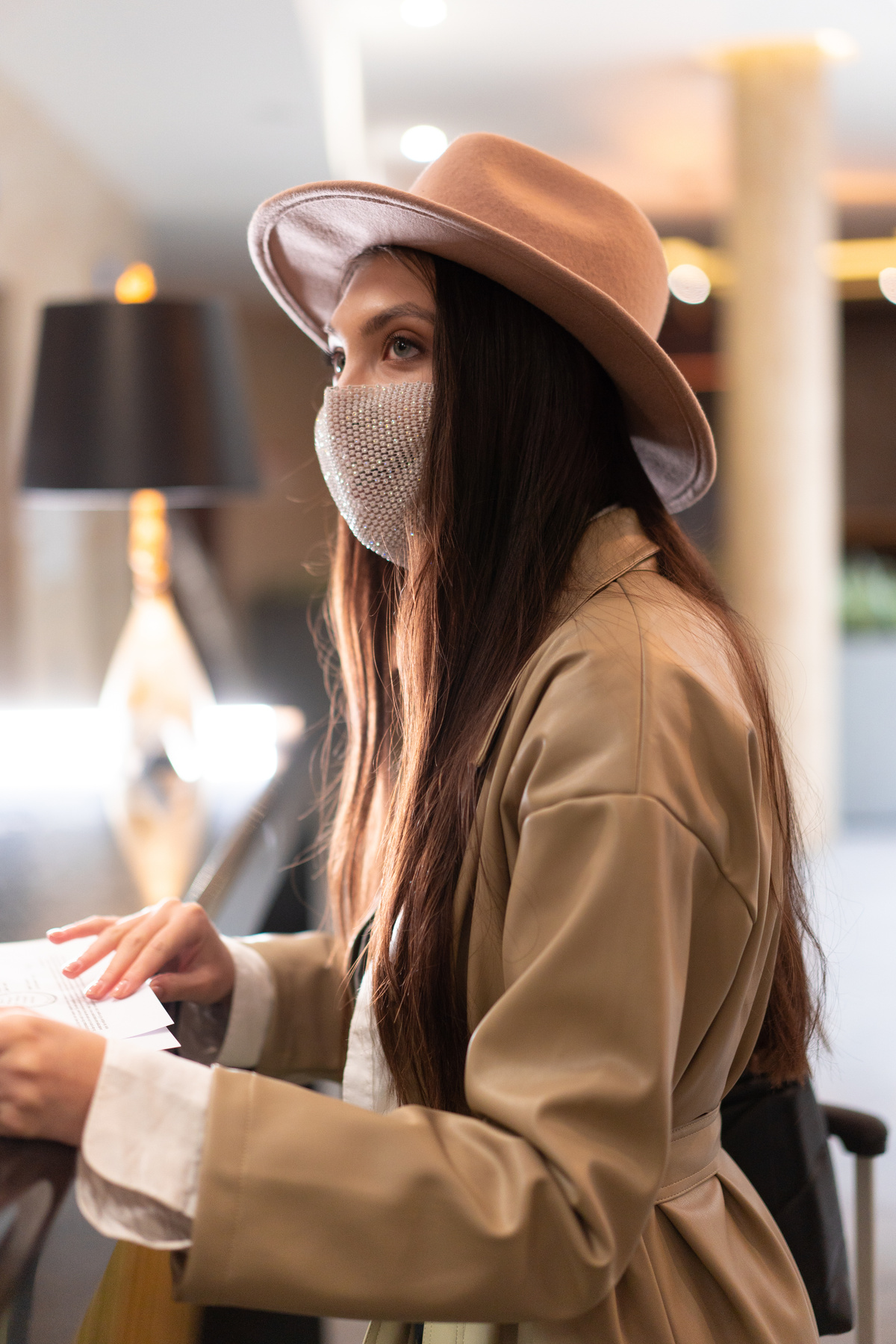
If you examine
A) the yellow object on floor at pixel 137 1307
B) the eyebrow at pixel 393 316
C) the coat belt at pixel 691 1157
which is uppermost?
the eyebrow at pixel 393 316

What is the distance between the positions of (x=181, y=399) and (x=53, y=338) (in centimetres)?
23

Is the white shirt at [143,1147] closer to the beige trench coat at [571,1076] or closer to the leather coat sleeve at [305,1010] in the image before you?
the beige trench coat at [571,1076]

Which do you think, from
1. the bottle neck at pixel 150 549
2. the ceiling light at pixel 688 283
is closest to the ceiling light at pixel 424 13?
the bottle neck at pixel 150 549

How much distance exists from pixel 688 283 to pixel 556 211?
6.99m

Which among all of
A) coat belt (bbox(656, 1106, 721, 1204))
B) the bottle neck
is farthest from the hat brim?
the bottle neck

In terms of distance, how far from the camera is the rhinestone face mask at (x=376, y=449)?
2.98 ft

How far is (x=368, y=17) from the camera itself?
14.7 ft

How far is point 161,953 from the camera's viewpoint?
93 cm

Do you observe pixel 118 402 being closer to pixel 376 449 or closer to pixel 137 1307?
pixel 376 449

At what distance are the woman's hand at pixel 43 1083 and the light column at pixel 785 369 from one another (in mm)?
4214

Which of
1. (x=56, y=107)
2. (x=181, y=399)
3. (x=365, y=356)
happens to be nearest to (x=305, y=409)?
(x=56, y=107)

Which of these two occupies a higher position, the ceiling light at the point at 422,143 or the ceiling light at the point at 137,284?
the ceiling light at the point at 422,143

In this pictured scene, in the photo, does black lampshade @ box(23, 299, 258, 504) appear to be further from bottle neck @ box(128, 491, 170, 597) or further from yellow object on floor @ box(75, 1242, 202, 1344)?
yellow object on floor @ box(75, 1242, 202, 1344)

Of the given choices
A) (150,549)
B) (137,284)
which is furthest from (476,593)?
(137,284)
